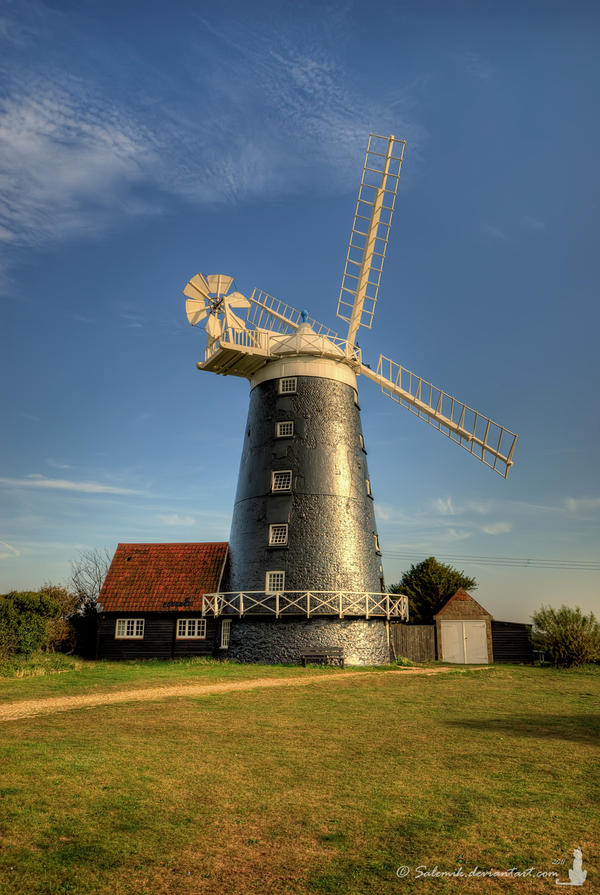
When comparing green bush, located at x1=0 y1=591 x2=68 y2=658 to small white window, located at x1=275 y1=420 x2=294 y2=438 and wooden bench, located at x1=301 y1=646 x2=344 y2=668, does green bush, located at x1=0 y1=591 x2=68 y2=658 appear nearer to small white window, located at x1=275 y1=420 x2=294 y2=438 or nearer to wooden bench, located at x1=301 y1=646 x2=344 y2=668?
wooden bench, located at x1=301 y1=646 x2=344 y2=668

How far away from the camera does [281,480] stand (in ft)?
99.3

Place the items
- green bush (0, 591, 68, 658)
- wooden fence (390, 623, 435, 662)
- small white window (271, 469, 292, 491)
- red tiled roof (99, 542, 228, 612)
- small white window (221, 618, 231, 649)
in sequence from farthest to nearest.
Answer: wooden fence (390, 623, 435, 662) < red tiled roof (99, 542, 228, 612) < small white window (221, 618, 231, 649) < small white window (271, 469, 292, 491) < green bush (0, 591, 68, 658)

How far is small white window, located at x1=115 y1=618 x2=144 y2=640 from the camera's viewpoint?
31.5 meters

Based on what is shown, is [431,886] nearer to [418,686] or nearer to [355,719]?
[355,719]

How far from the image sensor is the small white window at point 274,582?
28.4 metres

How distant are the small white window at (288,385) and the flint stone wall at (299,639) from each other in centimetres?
1072

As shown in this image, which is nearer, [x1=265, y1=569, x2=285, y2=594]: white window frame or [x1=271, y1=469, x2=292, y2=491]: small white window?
[x1=265, y1=569, x2=285, y2=594]: white window frame

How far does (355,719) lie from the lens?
48.0 ft

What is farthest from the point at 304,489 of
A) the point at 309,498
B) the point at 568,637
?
the point at 568,637

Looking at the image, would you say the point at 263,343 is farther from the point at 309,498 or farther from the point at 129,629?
the point at 129,629

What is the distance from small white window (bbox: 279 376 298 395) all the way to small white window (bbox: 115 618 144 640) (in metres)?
13.1

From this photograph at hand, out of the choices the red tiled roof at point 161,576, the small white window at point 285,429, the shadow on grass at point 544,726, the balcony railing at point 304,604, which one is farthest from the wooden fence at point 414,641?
the shadow on grass at point 544,726
